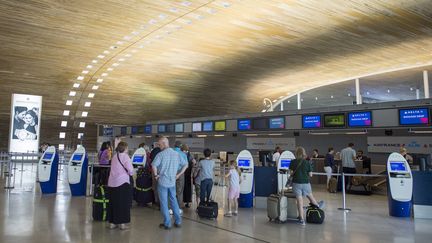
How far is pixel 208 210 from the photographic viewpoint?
7059mm

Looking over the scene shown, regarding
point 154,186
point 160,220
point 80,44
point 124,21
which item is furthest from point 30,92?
point 160,220

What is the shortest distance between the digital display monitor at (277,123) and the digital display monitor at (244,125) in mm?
1430

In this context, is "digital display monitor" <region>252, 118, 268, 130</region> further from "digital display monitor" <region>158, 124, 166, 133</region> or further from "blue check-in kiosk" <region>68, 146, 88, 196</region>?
"blue check-in kiosk" <region>68, 146, 88, 196</region>

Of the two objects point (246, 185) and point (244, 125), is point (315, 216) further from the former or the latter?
point (244, 125)

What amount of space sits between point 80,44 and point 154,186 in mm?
11382

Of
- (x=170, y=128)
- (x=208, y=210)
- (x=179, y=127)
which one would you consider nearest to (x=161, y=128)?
(x=170, y=128)

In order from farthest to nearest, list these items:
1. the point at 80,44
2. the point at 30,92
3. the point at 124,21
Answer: the point at 30,92 < the point at 80,44 < the point at 124,21

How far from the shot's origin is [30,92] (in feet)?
79.5

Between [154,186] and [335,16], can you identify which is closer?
[154,186]

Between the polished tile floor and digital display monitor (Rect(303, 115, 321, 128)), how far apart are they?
20.0ft

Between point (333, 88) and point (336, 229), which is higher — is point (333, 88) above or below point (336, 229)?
above

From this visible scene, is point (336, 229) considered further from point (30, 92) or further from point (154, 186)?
point (30, 92)

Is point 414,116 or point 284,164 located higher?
point 414,116

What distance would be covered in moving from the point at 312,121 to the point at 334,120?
105 centimetres
